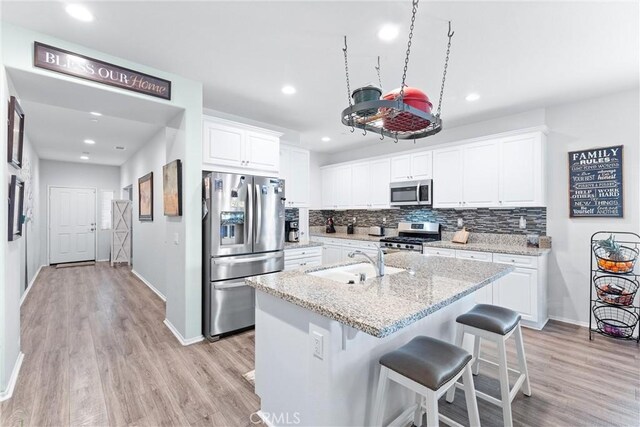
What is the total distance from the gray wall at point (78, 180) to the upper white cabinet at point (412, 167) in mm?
7570

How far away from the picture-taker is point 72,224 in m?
7.62

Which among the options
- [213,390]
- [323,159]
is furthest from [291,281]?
[323,159]

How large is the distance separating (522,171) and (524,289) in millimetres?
1428

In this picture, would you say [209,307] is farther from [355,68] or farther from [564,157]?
[564,157]

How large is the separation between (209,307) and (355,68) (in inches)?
109

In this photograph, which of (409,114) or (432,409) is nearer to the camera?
(432,409)

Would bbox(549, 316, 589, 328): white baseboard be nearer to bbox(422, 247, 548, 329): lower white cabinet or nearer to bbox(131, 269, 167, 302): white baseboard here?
bbox(422, 247, 548, 329): lower white cabinet

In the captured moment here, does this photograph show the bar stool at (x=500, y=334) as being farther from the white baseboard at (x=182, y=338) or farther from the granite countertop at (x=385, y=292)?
the white baseboard at (x=182, y=338)

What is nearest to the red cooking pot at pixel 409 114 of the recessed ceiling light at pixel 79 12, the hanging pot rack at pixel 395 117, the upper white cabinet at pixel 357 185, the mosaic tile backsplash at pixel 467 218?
the hanging pot rack at pixel 395 117

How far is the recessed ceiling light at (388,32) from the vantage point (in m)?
2.14

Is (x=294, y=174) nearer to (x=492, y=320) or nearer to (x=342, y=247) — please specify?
(x=342, y=247)

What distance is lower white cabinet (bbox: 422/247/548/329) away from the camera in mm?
3338

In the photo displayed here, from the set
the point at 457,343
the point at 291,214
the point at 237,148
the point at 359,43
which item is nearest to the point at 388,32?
the point at 359,43
